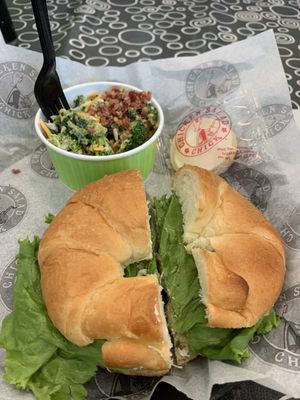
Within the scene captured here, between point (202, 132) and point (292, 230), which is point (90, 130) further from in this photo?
point (292, 230)

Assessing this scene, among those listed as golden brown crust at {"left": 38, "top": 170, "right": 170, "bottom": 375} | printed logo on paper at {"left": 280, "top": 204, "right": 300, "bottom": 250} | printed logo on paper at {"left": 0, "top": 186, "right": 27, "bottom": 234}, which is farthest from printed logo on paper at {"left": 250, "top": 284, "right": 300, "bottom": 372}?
printed logo on paper at {"left": 0, "top": 186, "right": 27, "bottom": 234}

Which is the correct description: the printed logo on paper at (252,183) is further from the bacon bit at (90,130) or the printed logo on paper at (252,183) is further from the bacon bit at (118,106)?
the bacon bit at (90,130)

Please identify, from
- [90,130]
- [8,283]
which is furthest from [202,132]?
[8,283]

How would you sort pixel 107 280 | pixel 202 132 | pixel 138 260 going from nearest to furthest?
pixel 107 280
pixel 138 260
pixel 202 132

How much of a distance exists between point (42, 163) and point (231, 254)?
3.86 ft

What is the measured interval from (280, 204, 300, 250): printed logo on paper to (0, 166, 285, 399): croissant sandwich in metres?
0.10

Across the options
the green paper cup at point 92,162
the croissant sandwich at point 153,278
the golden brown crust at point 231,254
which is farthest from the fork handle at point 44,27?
the golden brown crust at point 231,254

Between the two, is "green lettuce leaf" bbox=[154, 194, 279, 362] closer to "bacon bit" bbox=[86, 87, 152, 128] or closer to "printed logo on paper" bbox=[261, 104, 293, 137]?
"bacon bit" bbox=[86, 87, 152, 128]

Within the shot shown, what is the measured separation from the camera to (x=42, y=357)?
1.42 m

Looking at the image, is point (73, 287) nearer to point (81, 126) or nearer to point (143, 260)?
point (143, 260)

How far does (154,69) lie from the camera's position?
7.61 feet

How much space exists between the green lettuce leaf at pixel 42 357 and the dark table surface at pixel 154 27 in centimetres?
Answer: 177

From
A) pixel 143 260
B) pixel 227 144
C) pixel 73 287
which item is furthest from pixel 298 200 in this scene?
pixel 73 287

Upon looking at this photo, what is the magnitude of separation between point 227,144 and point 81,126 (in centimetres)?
67
